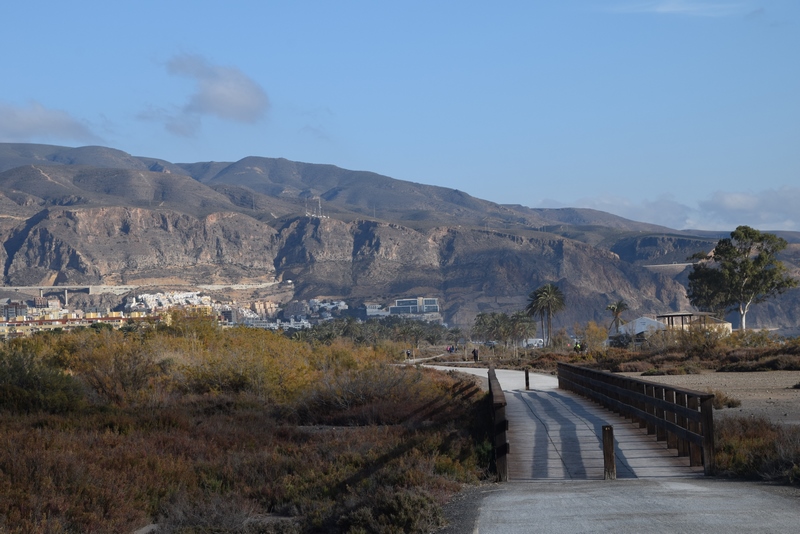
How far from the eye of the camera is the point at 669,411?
1311 cm

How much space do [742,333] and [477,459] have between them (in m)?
40.9

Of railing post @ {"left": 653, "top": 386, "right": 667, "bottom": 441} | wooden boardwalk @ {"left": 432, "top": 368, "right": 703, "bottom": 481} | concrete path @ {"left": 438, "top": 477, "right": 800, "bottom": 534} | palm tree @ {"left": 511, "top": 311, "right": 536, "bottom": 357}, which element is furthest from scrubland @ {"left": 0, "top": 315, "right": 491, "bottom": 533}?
palm tree @ {"left": 511, "top": 311, "right": 536, "bottom": 357}

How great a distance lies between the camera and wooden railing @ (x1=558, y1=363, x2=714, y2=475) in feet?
37.9

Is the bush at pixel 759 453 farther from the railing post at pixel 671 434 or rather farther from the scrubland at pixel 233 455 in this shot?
the scrubland at pixel 233 455

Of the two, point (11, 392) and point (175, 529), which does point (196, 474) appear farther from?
point (11, 392)

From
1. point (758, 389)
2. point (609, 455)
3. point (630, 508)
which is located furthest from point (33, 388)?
point (758, 389)

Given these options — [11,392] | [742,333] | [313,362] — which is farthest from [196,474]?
[742,333]

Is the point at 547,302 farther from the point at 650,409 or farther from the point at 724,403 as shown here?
the point at 650,409

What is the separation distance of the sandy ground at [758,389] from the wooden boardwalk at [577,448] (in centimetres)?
249

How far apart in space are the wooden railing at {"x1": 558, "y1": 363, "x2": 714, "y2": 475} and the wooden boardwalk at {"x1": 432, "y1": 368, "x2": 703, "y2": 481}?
0.17m

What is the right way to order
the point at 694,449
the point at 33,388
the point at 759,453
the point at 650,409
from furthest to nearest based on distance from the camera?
the point at 33,388 → the point at 650,409 → the point at 694,449 → the point at 759,453

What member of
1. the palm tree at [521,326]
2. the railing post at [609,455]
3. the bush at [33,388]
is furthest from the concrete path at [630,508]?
the palm tree at [521,326]

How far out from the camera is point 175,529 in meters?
9.23

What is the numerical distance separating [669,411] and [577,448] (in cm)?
169
